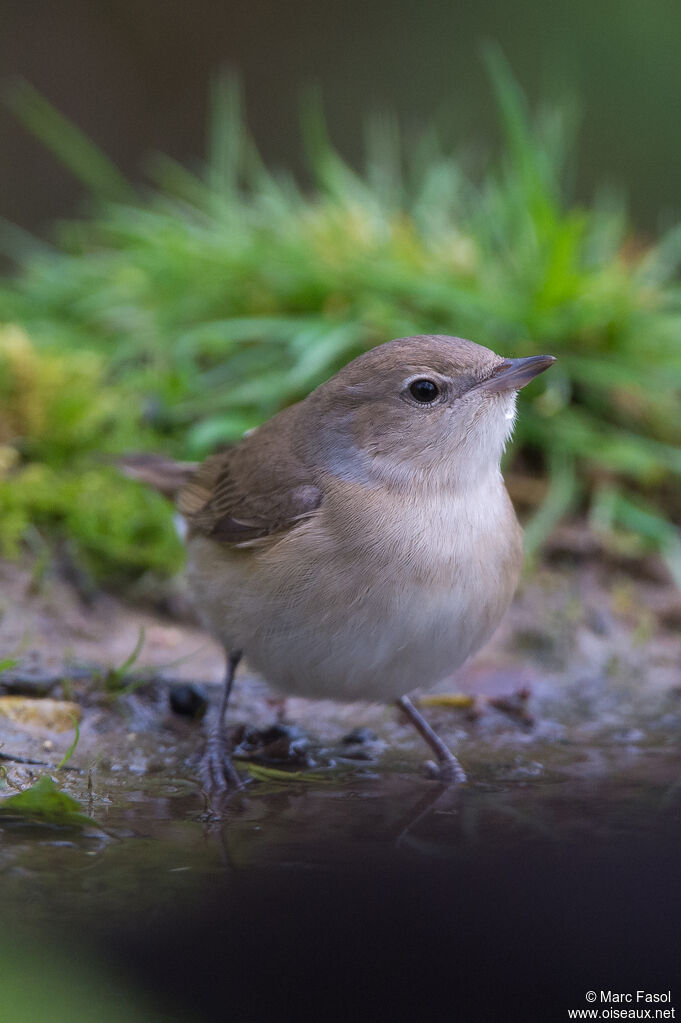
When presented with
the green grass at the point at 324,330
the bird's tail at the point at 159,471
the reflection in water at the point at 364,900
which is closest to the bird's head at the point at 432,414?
the reflection in water at the point at 364,900

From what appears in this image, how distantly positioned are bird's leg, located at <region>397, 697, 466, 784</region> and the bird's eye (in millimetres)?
1061

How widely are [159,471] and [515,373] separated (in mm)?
1730

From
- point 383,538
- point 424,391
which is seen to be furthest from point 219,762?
point 424,391

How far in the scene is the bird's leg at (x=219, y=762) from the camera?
3011 mm

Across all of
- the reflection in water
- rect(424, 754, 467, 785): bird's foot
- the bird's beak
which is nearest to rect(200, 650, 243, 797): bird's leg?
the reflection in water

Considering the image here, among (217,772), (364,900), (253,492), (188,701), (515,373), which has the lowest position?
(364,900)

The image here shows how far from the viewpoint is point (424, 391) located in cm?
325

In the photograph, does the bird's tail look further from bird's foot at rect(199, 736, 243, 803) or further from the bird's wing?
bird's foot at rect(199, 736, 243, 803)

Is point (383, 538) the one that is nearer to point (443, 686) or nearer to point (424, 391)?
point (424, 391)

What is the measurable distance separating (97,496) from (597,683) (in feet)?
7.39

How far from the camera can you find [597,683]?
429 cm

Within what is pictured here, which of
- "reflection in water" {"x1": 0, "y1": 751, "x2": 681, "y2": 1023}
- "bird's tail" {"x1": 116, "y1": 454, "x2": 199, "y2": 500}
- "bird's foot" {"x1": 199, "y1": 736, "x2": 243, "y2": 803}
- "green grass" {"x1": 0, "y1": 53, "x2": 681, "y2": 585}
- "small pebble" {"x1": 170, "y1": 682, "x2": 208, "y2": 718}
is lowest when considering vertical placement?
"reflection in water" {"x1": 0, "y1": 751, "x2": 681, "y2": 1023}

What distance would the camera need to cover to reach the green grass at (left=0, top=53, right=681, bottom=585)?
5.01 metres

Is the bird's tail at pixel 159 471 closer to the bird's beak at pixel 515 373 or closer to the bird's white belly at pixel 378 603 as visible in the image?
the bird's white belly at pixel 378 603
